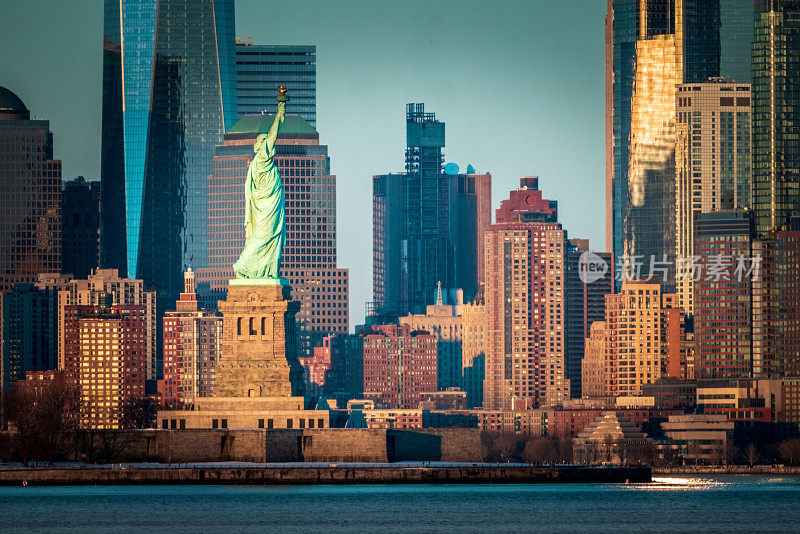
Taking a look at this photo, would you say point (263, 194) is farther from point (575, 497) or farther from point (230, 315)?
point (575, 497)

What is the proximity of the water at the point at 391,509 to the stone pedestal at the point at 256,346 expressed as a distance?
1015 centimetres

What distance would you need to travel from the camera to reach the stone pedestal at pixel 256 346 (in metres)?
153

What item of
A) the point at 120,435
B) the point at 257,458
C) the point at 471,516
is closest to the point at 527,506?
the point at 471,516

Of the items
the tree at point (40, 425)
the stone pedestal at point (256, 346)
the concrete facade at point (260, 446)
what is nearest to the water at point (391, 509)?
the concrete facade at point (260, 446)

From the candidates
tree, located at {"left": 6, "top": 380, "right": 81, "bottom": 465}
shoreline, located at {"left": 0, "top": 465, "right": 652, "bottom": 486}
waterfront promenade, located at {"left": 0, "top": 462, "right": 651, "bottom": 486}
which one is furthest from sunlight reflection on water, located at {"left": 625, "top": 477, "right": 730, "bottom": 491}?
tree, located at {"left": 6, "top": 380, "right": 81, "bottom": 465}

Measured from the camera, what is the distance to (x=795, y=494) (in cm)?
15550

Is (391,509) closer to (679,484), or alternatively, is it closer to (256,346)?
(256,346)

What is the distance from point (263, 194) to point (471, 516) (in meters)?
34.5

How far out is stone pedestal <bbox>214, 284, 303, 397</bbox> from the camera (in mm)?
153000

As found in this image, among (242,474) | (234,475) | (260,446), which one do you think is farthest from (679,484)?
(234,475)

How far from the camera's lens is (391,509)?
132 meters

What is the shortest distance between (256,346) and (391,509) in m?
24.8

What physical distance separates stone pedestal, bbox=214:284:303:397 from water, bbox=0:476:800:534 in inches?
399

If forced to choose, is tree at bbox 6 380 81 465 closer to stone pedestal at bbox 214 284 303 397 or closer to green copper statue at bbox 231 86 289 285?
stone pedestal at bbox 214 284 303 397
